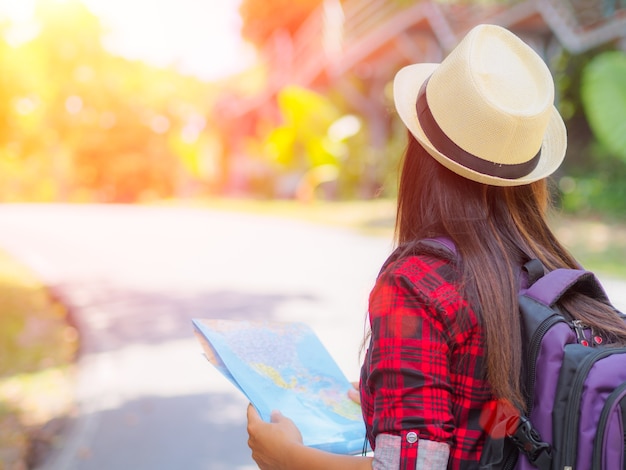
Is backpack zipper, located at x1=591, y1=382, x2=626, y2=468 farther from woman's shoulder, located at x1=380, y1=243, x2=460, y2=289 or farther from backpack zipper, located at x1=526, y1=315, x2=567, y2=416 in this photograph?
woman's shoulder, located at x1=380, y1=243, x2=460, y2=289

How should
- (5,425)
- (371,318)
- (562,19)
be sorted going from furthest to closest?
1. (562,19)
2. (5,425)
3. (371,318)

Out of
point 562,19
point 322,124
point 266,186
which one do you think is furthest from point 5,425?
point 266,186

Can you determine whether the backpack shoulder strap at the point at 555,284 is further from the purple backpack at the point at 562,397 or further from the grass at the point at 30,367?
the grass at the point at 30,367

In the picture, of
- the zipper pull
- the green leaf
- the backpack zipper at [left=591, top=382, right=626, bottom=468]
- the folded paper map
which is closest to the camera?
the backpack zipper at [left=591, top=382, right=626, bottom=468]

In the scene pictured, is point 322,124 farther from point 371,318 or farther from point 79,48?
point 371,318

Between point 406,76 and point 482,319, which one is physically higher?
point 406,76

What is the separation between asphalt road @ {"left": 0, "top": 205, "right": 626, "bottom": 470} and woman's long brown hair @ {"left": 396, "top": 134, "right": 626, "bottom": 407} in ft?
1.46

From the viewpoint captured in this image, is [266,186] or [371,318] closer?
[371,318]

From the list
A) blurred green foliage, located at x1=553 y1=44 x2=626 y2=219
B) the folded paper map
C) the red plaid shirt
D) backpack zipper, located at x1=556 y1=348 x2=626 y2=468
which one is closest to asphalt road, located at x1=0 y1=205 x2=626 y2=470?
the folded paper map

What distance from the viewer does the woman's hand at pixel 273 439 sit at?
1.59 meters

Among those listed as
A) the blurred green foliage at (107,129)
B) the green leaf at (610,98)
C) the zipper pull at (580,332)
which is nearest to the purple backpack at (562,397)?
the zipper pull at (580,332)

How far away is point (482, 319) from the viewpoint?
1.43 m

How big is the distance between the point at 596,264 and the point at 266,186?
66.0ft

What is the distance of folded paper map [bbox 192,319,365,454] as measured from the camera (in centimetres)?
175
